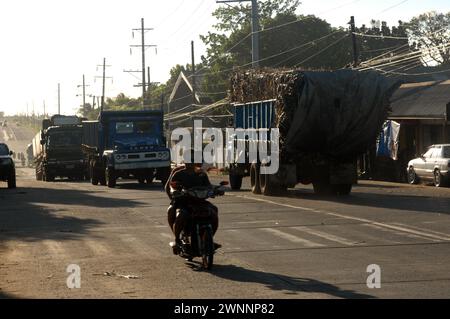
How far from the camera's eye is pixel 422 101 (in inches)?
1721

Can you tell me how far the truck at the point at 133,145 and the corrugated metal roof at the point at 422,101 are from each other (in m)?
11.2

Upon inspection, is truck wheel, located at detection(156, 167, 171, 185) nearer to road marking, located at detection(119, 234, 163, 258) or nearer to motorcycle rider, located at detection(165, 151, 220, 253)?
road marking, located at detection(119, 234, 163, 258)

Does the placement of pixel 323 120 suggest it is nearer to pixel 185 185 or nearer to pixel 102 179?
pixel 185 185

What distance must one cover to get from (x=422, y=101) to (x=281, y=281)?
32839mm

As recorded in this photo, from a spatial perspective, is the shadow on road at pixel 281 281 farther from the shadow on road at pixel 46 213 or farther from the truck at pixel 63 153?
the truck at pixel 63 153

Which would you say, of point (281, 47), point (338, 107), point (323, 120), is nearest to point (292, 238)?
point (323, 120)

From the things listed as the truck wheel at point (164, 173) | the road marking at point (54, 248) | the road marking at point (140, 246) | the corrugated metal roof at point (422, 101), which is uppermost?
the corrugated metal roof at point (422, 101)

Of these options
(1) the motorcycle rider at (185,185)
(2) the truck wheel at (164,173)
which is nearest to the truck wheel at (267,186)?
(2) the truck wheel at (164,173)

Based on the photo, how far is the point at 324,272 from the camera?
1295 cm

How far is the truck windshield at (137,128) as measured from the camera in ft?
131

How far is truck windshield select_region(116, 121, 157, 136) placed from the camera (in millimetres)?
39875
